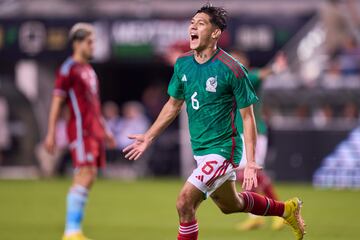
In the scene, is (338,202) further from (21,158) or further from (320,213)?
(21,158)

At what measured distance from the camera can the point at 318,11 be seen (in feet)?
71.3

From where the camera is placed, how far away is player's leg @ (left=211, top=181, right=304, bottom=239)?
8.20 metres

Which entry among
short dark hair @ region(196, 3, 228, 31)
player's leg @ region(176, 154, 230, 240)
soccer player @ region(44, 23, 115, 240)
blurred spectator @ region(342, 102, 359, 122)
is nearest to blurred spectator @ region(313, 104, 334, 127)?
blurred spectator @ region(342, 102, 359, 122)

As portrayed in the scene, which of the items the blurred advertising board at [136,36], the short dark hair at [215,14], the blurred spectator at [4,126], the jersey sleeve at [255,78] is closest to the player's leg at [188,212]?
the short dark hair at [215,14]

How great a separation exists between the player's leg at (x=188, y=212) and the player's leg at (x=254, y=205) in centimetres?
40

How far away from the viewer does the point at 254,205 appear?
8461 mm

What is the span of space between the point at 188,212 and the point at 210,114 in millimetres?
886

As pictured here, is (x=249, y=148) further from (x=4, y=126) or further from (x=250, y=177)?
(x=4, y=126)

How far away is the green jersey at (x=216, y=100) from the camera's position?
7.91 meters

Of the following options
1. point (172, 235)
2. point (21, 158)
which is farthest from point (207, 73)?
point (21, 158)

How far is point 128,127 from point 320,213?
31.3 ft

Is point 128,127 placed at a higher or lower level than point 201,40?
lower

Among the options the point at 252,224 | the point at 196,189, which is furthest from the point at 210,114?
the point at 252,224

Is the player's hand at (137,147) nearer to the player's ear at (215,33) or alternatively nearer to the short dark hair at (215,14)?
the player's ear at (215,33)
